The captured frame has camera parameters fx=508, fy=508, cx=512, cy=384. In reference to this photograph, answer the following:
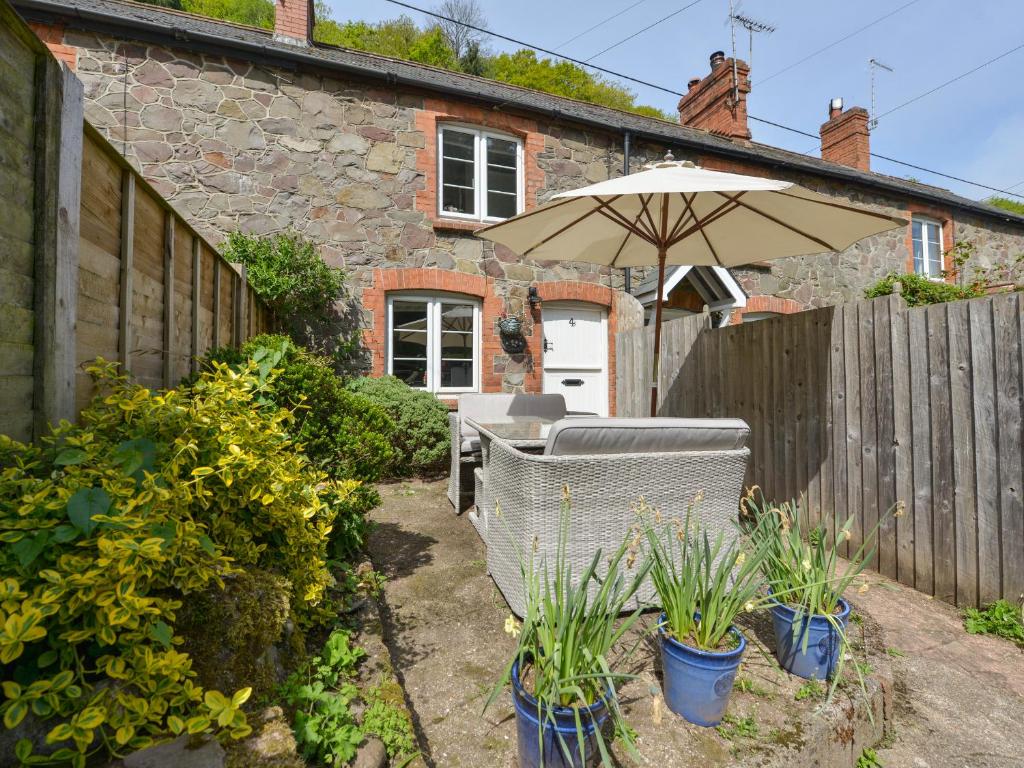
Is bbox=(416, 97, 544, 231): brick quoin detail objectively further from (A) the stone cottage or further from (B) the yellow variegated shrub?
(B) the yellow variegated shrub

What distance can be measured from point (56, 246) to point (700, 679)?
2390 millimetres

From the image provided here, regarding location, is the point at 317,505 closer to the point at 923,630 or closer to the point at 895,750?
the point at 895,750

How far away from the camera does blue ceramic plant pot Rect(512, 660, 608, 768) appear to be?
137 cm

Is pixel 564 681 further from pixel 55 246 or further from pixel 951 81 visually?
pixel 951 81

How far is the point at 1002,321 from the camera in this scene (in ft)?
8.06

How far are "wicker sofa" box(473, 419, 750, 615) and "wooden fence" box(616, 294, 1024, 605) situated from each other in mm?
532

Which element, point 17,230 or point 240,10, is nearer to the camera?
point 17,230

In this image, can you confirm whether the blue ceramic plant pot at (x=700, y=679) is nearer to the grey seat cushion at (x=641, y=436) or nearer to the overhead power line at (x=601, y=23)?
the grey seat cushion at (x=641, y=436)

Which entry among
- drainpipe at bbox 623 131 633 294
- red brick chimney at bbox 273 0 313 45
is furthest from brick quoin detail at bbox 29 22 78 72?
drainpipe at bbox 623 131 633 294

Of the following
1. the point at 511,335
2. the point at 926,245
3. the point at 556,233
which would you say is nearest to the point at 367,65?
the point at 511,335

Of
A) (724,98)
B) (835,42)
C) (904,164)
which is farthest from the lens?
(904,164)

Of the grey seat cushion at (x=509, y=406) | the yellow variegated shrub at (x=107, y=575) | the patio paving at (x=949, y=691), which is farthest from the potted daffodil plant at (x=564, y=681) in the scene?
the grey seat cushion at (x=509, y=406)

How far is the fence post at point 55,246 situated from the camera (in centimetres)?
147

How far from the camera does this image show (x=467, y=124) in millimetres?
6941
